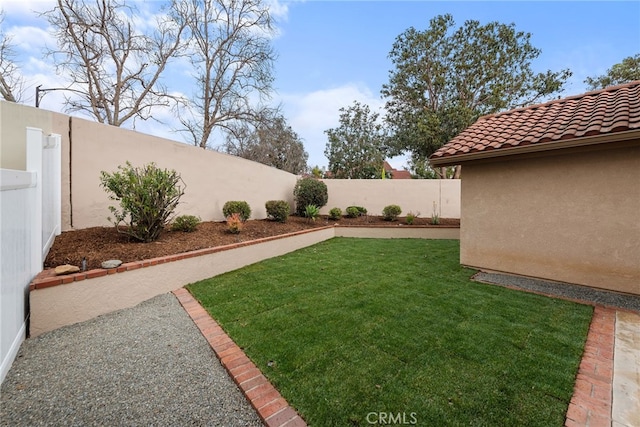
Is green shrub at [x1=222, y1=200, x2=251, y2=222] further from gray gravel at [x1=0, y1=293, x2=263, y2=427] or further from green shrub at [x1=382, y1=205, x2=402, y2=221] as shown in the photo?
green shrub at [x1=382, y1=205, x2=402, y2=221]

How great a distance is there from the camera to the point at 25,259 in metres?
3.26

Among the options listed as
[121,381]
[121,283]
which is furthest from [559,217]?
[121,283]

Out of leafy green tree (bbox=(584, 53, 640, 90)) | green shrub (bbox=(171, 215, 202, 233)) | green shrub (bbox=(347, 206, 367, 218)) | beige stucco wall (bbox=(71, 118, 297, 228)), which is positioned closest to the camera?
beige stucco wall (bbox=(71, 118, 297, 228))

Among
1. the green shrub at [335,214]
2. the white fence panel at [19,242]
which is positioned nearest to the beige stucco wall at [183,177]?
the white fence panel at [19,242]

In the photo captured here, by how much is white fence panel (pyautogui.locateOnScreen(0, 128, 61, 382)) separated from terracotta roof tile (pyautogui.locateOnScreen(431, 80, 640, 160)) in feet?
22.6

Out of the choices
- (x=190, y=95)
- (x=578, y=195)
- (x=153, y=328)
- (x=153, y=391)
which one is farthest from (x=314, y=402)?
(x=190, y=95)

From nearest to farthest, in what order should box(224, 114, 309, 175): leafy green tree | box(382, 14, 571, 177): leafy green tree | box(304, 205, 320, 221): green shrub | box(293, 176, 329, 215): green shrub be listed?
box(304, 205, 320, 221): green shrub < box(293, 176, 329, 215): green shrub < box(382, 14, 571, 177): leafy green tree < box(224, 114, 309, 175): leafy green tree

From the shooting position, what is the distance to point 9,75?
1139 cm

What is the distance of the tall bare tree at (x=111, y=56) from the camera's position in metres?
12.5

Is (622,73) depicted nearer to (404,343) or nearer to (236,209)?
(236,209)

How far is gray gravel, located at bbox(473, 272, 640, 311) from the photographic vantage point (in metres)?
4.37

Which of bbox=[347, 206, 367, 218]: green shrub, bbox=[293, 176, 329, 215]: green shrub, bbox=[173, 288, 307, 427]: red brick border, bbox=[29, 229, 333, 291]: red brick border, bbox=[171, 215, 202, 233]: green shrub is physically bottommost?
bbox=[173, 288, 307, 427]: red brick border

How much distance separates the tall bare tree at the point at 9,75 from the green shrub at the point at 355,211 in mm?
15200

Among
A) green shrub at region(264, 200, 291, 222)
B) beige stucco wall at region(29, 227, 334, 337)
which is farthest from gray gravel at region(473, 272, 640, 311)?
green shrub at region(264, 200, 291, 222)
